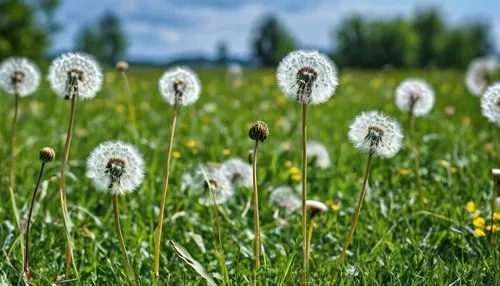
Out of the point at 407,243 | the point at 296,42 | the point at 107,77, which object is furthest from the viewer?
the point at 296,42

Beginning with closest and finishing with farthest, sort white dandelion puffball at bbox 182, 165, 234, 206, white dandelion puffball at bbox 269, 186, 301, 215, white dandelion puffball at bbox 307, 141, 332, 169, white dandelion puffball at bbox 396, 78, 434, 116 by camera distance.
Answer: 1. white dandelion puffball at bbox 182, 165, 234, 206
2. white dandelion puffball at bbox 269, 186, 301, 215
3. white dandelion puffball at bbox 396, 78, 434, 116
4. white dandelion puffball at bbox 307, 141, 332, 169

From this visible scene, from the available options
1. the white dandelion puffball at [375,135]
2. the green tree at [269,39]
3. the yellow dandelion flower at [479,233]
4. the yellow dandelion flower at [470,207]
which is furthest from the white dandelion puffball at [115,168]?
the green tree at [269,39]

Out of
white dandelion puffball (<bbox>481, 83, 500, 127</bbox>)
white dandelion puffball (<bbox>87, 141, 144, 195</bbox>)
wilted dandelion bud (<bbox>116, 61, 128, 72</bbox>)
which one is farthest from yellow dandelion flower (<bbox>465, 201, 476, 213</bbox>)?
wilted dandelion bud (<bbox>116, 61, 128, 72</bbox>)

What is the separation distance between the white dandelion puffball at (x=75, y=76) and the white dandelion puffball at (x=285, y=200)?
1.17 m

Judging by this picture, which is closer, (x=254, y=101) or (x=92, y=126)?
(x=92, y=126)

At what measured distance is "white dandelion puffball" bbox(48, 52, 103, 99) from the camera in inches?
88.4

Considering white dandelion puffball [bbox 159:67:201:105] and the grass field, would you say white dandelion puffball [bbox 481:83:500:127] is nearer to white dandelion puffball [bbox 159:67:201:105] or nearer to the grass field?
the grass field

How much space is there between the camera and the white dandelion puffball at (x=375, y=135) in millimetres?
1960

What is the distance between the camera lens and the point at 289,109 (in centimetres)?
633

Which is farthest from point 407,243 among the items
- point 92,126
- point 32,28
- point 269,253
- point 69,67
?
point 32,28

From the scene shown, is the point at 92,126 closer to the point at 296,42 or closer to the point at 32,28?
the point at 32,28

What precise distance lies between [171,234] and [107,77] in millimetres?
6271

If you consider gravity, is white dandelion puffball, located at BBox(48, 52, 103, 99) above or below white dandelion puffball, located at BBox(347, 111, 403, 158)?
above

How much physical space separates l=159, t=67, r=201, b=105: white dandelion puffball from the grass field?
0.60 m
